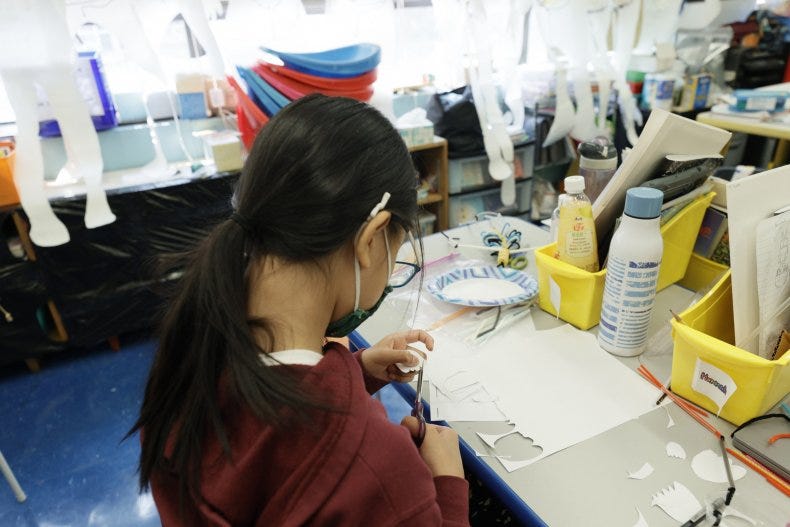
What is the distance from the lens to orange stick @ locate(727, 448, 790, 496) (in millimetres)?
631

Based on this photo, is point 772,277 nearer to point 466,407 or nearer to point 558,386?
point 558,386

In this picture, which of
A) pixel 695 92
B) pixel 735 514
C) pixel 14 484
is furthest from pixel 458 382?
pixel 695 92

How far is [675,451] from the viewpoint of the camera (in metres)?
0.70

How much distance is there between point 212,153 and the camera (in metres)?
2.05

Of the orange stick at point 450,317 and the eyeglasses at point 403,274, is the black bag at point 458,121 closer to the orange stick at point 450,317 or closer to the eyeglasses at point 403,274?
the eyeglasses at point 403,274

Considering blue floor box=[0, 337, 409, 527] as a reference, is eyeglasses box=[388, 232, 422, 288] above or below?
above

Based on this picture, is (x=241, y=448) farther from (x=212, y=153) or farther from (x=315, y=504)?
(x=212, y=153)

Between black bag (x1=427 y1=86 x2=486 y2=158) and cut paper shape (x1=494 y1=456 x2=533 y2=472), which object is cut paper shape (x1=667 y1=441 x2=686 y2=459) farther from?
black bag (x1=427 y1=86 x2=486 y2=158)

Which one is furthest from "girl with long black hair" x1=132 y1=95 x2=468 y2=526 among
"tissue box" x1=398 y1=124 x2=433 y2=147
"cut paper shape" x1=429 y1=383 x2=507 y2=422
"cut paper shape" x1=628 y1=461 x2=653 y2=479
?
"tissue box" x1=398 y1=124 x2=433 y2=147

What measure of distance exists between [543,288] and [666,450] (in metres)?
0.38

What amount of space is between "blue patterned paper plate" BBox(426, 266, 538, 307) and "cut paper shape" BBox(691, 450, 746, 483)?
41 cm

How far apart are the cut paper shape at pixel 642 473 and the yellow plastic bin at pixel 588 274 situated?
0.32 metres

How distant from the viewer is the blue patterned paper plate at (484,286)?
3.37 feet

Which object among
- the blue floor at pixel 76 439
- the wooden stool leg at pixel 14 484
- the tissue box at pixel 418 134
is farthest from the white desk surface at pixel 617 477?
the tissue box at pixel 418 134
